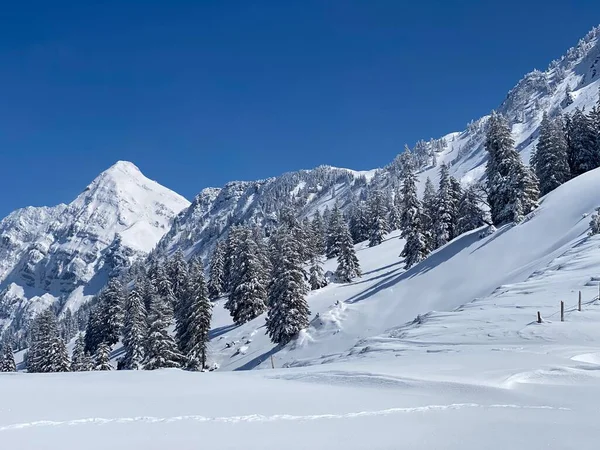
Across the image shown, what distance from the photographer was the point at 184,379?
1134 cm

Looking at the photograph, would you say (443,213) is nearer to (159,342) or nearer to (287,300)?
(287,300)

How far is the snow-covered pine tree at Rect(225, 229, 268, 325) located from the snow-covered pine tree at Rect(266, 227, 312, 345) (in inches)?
467

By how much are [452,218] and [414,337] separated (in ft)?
142

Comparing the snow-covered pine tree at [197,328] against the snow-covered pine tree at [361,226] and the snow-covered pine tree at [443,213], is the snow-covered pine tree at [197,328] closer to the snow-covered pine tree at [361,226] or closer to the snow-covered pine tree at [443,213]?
the snow-covered pine tree at [443,213]

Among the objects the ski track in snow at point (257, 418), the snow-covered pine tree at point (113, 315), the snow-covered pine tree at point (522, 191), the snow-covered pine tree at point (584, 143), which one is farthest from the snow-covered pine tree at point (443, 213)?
the ski track in snow at point (257, 418)

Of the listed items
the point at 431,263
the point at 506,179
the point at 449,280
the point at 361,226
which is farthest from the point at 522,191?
the point at 361,226

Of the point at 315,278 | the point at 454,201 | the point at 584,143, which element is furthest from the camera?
the point at 315,278

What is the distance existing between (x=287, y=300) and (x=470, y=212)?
2729cm

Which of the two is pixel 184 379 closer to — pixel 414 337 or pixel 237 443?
pixel 237 443

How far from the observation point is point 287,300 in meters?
44.8

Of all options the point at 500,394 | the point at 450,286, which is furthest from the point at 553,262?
the point at 500,394

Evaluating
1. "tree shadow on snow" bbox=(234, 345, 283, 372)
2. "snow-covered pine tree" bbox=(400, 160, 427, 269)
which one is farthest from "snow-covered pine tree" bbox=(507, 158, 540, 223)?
"tree shadow on snow" bbox=(234, 345, 283, 372)

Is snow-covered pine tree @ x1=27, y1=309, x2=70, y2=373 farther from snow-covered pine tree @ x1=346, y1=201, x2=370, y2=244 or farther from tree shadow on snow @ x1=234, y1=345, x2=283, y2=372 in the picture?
snow-covered pine tree @ x1=346, y1=201, x2=370, y2=244

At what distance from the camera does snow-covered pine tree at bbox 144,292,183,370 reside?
43.8 m
